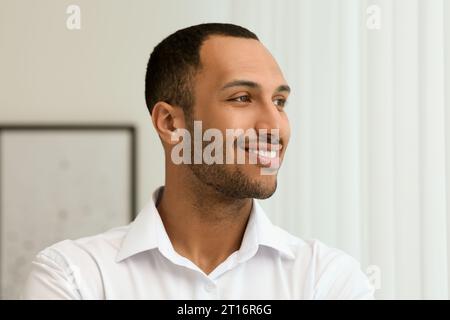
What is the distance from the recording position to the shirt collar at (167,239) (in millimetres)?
859

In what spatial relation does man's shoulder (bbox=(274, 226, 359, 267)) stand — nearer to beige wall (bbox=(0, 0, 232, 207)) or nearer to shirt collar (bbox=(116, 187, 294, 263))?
shirt collar (bbox=(116, 187, 294, 263))

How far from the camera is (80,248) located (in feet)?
2.82

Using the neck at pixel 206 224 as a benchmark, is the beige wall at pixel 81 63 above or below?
above

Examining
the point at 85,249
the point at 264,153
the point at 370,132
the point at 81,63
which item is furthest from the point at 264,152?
the point at 81,63

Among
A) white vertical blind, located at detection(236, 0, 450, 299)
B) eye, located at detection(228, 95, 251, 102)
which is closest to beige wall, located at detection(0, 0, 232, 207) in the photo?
white vertical blind, located at detection(236, 0, 450, 299)

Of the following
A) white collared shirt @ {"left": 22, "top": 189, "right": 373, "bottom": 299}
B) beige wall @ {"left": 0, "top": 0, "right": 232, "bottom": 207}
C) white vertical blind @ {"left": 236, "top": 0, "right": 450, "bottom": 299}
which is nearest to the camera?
white collared shirt @ {"left": 22, "top": 189, "right": 373, "bottom": 299}

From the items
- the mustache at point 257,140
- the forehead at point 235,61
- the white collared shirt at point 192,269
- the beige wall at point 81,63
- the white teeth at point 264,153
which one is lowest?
the white collared shirt at point 192,269

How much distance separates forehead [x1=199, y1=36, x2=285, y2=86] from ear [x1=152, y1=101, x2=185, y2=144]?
0.07 meters

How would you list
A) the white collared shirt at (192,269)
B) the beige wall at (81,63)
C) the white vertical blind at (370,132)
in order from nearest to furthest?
the white collared shirt at (192,269), the white vertical blind at (370,132), the beige wall at (81,63)

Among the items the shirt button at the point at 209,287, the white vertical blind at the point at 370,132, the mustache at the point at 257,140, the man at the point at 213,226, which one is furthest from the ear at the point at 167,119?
the white vertical blind at the point at 370,132

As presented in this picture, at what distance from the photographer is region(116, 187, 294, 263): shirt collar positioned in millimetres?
859

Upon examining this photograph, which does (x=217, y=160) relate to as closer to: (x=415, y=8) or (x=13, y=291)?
(x=415, y=8)

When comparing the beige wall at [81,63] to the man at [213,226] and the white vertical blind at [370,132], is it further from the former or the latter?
the man at [213,226]

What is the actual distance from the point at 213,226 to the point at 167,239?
0.07 m
